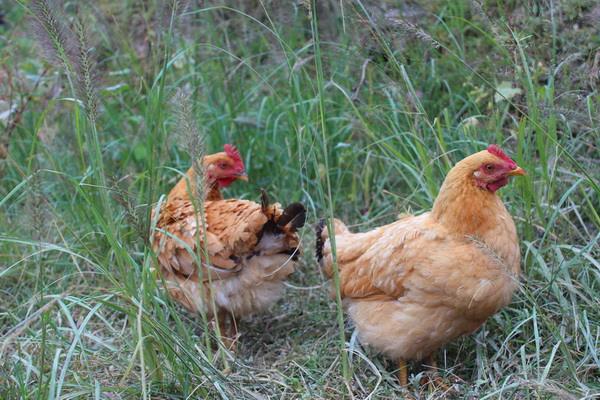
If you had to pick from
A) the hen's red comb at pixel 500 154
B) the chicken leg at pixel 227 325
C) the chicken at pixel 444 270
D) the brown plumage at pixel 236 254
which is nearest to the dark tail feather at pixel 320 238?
the brown plumage at pixel 236 254

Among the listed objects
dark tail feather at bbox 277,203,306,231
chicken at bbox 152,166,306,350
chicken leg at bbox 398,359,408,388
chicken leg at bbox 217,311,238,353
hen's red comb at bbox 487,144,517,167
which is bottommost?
chicken leg at bbox 217,311,238,353

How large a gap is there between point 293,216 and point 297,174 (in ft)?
4.47

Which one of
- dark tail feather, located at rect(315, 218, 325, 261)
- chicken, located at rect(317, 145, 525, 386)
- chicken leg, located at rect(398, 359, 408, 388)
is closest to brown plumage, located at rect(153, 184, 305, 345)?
dark tail feather, located at rect(315, 218, 325, 261)

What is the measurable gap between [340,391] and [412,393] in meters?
0.44

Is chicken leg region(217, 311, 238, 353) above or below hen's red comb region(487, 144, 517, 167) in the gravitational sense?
below

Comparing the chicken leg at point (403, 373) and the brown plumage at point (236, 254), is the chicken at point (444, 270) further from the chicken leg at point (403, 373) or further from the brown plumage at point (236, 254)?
the brown plumage at point (236, 254)

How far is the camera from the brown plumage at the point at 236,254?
12.1 ft

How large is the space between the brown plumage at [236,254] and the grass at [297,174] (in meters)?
0.21

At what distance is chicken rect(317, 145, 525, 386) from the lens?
10.3 ft

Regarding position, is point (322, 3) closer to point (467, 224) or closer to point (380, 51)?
point (380, 51)

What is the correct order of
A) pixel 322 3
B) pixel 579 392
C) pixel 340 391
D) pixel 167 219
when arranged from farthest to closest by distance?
pixel 322 3 → pixel 167 219 → pixel 340 391 → pixel 579 392

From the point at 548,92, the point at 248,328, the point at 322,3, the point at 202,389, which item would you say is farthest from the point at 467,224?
the point at 322,3

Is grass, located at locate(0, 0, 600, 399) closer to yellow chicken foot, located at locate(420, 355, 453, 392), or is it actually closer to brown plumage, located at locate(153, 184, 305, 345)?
yellow chicken foot, located at locate(420, 355, 453, 392)

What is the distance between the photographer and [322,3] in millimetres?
5688
